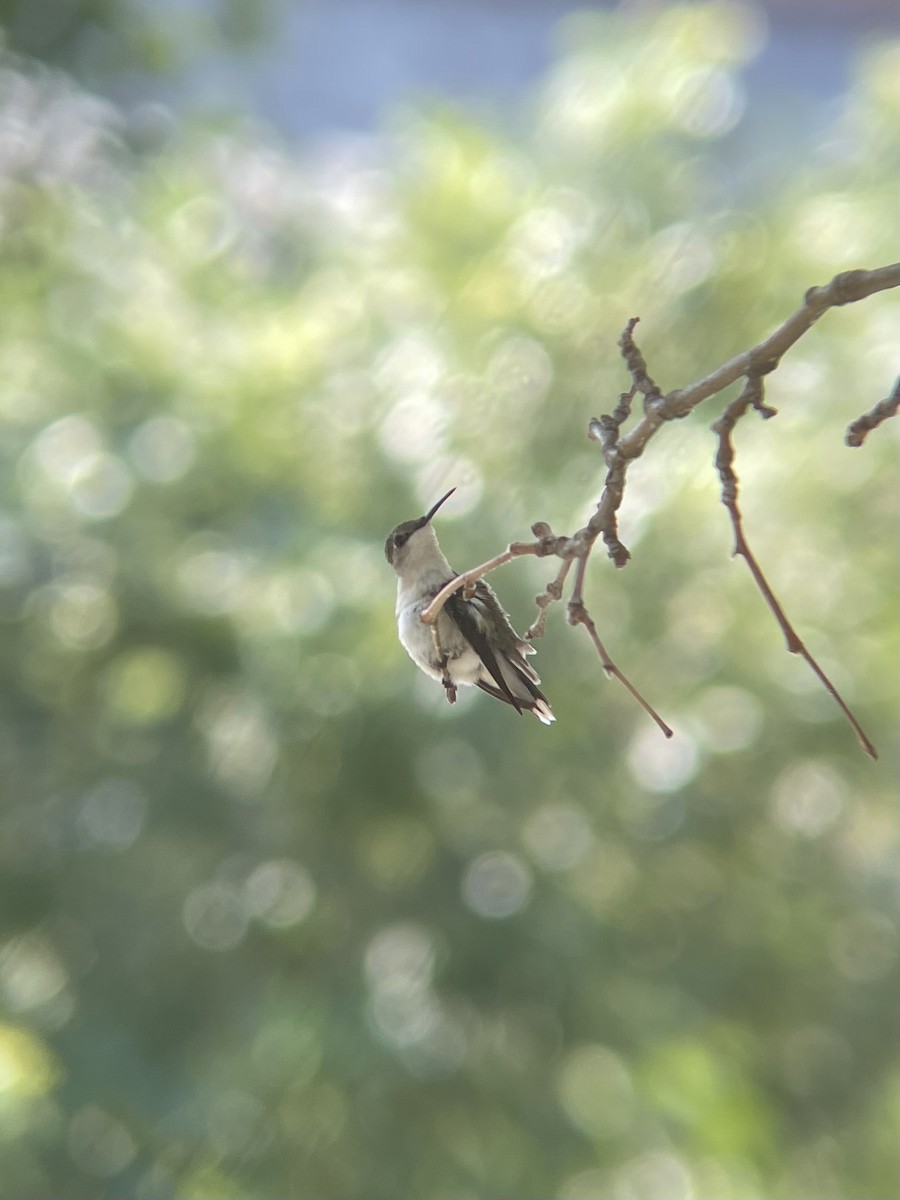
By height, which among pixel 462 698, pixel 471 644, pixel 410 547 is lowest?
pixel 471 644

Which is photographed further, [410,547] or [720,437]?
[410,547]

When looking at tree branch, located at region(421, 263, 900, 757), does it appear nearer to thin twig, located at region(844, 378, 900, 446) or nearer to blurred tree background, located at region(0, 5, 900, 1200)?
thin twig, located at region(844, 378, 900, 446)

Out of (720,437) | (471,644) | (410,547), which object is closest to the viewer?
(720,437)

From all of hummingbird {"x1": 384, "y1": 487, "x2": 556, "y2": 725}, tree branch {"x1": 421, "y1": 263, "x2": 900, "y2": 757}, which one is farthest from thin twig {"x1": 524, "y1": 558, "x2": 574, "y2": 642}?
hummingbird {"x1": 384, "y1": 487, "x2": 556, "y2": 725}

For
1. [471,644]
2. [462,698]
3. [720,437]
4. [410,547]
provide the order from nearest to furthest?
[720,437] → [471,644] → [410,547] → [462,698]

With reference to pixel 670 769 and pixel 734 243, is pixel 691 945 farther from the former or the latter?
pixel 734 243

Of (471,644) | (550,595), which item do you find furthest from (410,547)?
(550,595)

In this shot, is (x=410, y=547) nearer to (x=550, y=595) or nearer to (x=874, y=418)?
(x=550, y=595)
